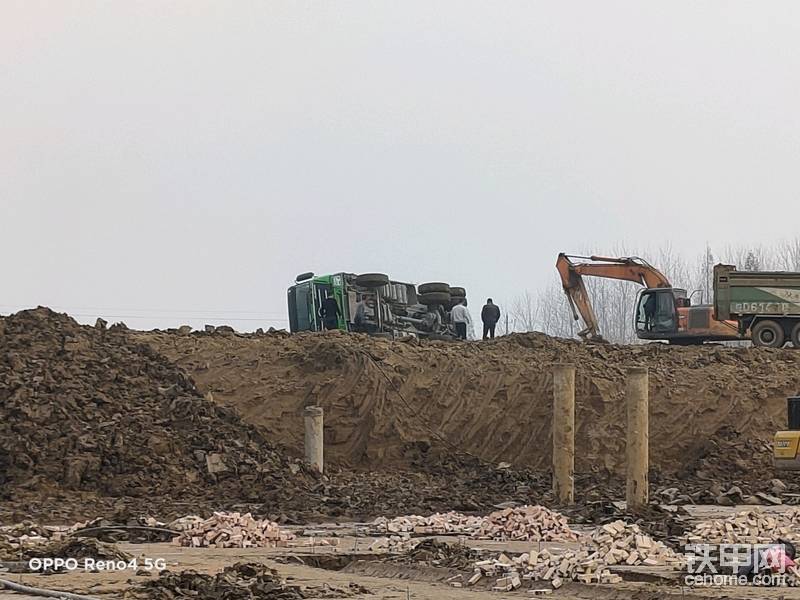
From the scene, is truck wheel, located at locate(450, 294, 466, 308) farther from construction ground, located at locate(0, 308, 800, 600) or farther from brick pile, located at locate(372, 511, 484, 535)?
brick pile, located at locate(372, 511, 484, 535)

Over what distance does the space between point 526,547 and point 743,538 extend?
2361mm

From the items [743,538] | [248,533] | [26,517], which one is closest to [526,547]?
[743,538]

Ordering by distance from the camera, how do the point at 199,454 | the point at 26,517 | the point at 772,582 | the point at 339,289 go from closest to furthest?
the point at 772,582 → the point at 26,517 → the point at 199,454 → the point at 339,289

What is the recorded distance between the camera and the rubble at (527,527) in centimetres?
1545

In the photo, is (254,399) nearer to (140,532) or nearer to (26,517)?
(26,517)

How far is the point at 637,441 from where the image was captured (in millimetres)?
17156

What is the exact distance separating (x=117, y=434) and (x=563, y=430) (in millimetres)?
7673

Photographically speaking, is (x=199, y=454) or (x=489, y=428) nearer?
(x=199, y=454)

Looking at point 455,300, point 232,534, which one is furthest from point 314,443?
point 455,300

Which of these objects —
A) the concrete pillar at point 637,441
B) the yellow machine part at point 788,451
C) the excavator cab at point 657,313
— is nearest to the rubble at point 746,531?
the concrete pillar at point 637,441

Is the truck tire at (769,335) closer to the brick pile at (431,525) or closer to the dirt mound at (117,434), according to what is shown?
the dirt mound at (117,434)

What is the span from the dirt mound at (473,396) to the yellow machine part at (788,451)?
25.6 feet

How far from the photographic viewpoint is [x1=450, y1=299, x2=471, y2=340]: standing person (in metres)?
37.4

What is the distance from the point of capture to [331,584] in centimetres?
1178
